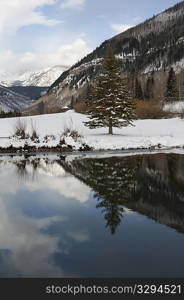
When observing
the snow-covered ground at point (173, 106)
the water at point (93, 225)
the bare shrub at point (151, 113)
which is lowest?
the water at point (93, 225)

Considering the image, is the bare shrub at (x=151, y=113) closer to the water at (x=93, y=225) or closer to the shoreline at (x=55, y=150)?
the shoreline at (x=55, y=150)

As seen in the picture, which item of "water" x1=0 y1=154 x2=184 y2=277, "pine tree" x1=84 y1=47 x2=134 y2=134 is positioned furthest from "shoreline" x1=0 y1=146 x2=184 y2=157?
"water" x1=0 y1=154 x2=184 y2=277

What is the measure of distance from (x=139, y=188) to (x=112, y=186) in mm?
1170

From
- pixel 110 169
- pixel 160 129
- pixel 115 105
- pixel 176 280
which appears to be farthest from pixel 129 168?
pixel 160 129

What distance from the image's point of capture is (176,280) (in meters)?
5.79

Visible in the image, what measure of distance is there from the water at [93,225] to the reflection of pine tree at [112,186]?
0.03 metres

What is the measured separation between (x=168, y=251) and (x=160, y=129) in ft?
128

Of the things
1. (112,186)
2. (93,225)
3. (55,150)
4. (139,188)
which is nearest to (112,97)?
(55,150)

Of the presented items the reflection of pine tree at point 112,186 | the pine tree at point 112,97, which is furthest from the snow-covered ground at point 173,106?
the reflection of pine tree at point 112,186

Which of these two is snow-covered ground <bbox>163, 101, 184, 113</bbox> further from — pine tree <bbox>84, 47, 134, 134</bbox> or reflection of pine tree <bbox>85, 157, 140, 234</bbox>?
reflection of pine tree <bbox>85, 157, 140, 234</bbox>

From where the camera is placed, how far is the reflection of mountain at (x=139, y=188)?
992cm

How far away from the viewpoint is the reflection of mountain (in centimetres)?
992

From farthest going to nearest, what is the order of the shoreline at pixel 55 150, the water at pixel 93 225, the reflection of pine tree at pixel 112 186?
the shoreline at pixel 55 150 < the reflection of pine tree at pixel 112 186 < the water at pixel 93 225

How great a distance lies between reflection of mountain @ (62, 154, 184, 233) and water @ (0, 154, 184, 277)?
3 cm
